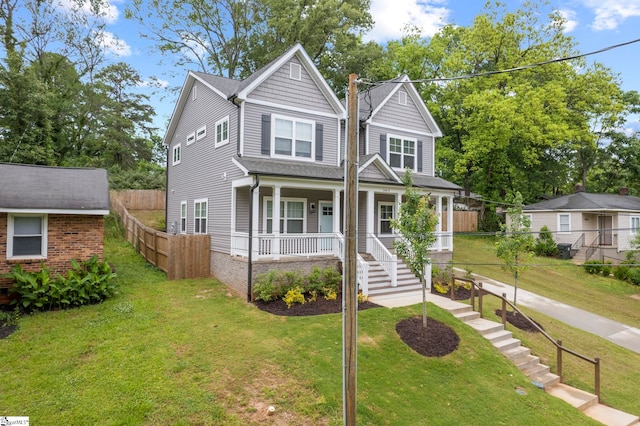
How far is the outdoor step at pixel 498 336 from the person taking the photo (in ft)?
31.7

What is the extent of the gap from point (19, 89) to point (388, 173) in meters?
23.1

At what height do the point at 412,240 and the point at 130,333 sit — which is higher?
the point at 412,240

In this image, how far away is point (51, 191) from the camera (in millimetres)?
10594

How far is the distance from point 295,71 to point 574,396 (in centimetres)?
1397

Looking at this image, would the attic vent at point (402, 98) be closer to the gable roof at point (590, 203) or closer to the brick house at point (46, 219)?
the brick house at point (46, 219)

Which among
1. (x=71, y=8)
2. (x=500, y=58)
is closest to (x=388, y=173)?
(x=500, y=58)

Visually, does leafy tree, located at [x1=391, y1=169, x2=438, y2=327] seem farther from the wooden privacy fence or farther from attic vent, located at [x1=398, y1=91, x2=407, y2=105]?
attic vent, located at [x1=398, y1=91, x2=407, y2=105]

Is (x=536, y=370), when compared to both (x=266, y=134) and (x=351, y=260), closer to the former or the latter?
(x=351, y=260)

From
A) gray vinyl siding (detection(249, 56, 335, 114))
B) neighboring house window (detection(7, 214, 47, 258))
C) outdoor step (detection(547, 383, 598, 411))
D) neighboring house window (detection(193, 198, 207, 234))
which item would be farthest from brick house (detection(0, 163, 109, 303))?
outdoor step (detection(547, 383, 598, 411))

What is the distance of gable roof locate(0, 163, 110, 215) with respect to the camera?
9.93m

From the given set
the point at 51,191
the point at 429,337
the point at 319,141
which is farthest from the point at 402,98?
the point at 51,191

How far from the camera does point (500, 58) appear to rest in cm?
2753

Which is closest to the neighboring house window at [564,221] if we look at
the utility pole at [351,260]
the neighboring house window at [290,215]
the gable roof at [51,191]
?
the neighboring house window at [290,215]

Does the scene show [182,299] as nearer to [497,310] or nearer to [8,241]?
[8,241]
